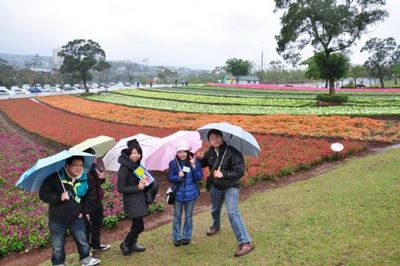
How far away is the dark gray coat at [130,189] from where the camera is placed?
516 centimetres

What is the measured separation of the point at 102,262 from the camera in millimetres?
5441

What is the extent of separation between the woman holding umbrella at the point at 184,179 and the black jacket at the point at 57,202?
1.35 m

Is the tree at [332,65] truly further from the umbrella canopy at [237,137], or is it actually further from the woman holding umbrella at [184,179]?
the woman holding umbrella at [184,179]

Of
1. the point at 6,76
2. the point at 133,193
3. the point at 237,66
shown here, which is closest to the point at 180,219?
the point at 133,193

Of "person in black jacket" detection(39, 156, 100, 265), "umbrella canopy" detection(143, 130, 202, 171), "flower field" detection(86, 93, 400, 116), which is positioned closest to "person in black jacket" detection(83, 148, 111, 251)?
"person in black jacket" detection(39, 156, 100, 265)

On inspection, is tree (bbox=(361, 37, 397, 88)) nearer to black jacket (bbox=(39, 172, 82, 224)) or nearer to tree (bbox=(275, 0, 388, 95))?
tree (bbox=(275, 0, 388, 95))

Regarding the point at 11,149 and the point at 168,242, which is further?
the point at 11,149

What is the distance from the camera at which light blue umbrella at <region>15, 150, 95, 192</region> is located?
442 cm

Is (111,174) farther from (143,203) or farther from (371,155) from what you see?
(371,155)

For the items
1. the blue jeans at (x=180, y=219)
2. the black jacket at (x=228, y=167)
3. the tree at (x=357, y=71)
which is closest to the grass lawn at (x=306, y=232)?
the blue jeans at (x=180, y=219)

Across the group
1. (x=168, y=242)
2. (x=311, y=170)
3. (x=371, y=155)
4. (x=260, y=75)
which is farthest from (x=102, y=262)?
(x=260, y=75)

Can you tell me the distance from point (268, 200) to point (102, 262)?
3475mm

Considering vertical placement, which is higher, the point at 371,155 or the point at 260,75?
the point at 260,75

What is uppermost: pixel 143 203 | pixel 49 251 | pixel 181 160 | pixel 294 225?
pixel 181 160
